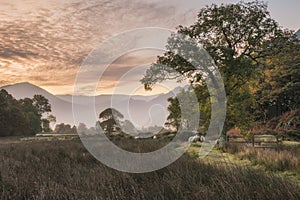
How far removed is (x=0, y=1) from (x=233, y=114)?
11.8 metres

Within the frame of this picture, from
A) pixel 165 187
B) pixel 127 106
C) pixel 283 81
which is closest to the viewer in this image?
pixel 165 187

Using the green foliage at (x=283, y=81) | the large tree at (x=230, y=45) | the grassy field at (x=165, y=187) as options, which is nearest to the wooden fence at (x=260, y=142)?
the large tree at (x=230, y=45)

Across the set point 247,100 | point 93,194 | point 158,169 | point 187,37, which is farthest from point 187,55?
point 93,194

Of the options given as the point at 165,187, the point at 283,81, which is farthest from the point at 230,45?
the point at 283,81

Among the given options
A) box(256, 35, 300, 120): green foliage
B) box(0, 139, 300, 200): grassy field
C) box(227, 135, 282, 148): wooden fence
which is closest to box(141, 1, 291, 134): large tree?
box(227, 135, 282, 148): wooden fence

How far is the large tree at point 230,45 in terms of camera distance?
52.3 ft

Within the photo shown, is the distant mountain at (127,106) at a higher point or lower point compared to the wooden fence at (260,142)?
higher

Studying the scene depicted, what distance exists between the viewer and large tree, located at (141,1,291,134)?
16.0m

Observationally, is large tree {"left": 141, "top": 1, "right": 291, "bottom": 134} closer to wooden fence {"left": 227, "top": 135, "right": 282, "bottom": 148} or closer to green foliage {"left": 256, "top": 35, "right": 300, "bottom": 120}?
wooden fence {"left": 227, "top": 135, "right": 282, "bottom": 148}

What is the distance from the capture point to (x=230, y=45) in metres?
16.9

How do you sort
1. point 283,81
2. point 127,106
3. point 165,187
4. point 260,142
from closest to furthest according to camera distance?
point 165,187 < point 127,106 < point 260,142 < point 283,81

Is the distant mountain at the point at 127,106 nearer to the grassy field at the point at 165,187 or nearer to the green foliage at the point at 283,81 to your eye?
the grassy field at the point at 165,187

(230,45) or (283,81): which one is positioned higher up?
(230,45)

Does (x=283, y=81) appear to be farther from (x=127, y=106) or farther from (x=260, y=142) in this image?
(x=127, y=106)
